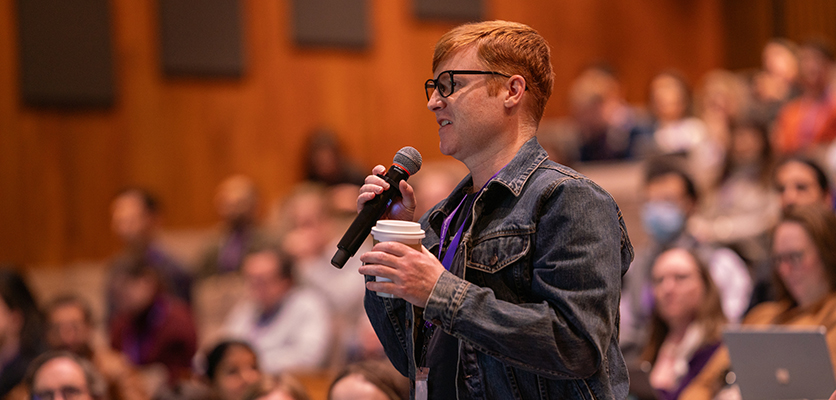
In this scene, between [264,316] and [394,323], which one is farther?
[264,316]

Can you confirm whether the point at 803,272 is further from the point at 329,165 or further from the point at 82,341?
the point at 329,165

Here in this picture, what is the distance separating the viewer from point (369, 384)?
2.29m

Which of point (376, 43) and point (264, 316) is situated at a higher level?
point (376, 43)

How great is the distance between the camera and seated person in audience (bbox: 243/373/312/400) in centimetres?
249

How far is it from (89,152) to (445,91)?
4.97 metres

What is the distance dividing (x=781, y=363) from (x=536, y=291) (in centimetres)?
111

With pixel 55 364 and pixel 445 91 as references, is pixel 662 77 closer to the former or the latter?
pixel 55 364

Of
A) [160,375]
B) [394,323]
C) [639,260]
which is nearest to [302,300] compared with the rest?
[160,375]

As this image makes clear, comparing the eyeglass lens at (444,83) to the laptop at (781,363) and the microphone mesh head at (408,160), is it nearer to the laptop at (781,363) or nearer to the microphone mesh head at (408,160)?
the microphone mesh head at (408,160)

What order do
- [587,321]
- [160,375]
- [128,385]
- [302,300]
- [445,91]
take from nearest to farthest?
[587,321], [445,91], [128,385], [160,375], [302,300]

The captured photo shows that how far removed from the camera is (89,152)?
5.79 meters

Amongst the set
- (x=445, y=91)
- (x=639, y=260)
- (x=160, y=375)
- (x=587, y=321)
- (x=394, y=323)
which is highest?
(x=445, y=91)

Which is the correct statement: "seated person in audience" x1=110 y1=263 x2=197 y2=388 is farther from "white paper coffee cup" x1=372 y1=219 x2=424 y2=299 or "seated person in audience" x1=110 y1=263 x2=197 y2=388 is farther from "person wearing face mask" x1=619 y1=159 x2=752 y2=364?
"white paper coffee cup" x1=372 y1=219 x2=424 y2=299

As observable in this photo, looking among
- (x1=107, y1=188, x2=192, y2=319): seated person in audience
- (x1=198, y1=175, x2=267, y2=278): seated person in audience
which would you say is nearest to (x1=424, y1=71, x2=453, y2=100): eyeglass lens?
(x1=107, y1=188, x2=192, y2=319): seated person in audience
